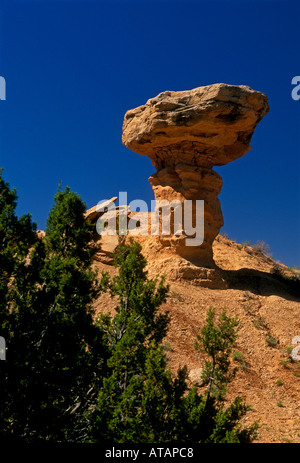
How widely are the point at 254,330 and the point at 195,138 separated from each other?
1107 centimetres

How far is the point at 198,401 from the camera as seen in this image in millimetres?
8461

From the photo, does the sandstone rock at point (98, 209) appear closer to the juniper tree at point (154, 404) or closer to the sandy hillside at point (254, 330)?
the sandy hillside at point (254, 330)

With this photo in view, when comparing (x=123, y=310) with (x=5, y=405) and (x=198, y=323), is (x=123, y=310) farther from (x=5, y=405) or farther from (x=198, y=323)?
(x=198, y=323)

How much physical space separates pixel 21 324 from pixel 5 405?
1.88 m

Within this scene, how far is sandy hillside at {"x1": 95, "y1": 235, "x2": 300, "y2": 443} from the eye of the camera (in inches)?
496

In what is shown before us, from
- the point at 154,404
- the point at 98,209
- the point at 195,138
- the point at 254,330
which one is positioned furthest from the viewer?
the point at 98,209

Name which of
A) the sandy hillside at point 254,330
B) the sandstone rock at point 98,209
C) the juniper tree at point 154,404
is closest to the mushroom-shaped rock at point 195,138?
the sandy hillside at point 254,330

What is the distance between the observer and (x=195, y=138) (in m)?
20.8

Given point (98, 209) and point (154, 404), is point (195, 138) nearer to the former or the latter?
point (98, 209)

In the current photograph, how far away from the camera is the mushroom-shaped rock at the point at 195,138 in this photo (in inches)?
771

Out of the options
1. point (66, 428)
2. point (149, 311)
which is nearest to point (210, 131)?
point (149, 311)

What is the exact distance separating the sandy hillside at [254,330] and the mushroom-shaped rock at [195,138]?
2474mm

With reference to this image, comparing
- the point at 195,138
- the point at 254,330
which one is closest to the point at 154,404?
the point at 254,330
